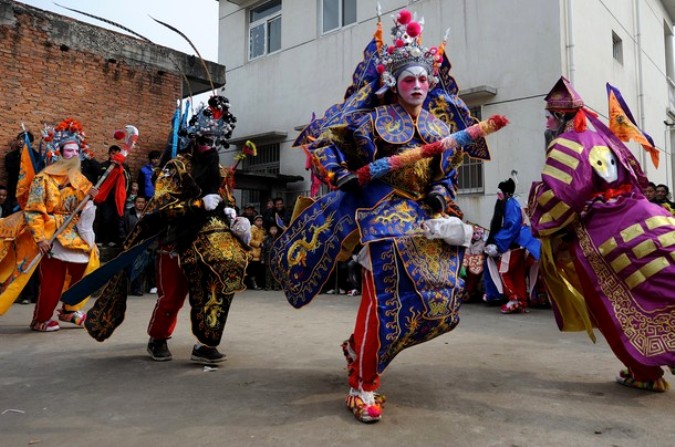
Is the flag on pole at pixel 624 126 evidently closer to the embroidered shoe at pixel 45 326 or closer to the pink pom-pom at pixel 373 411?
the pink pom-pom at pixel 373 411

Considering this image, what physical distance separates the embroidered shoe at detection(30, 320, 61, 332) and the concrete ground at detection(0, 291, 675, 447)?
11.4 inches

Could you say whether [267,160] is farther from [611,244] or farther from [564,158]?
[611,244]

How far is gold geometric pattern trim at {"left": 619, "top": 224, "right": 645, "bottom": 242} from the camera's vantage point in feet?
10.2

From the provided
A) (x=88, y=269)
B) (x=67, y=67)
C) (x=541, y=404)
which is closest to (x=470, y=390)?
(x=541, y=404)

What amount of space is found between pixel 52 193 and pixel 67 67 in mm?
6475

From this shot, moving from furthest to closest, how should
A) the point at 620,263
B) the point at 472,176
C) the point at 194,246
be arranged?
1. the point at 472,176
2. the point at 194,246
3. the point at 620,263

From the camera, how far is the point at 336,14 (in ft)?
41.9

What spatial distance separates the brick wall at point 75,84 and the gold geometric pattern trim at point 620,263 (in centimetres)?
997

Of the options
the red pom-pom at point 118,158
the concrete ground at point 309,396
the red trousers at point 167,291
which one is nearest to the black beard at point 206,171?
the red trousers at point 167,291

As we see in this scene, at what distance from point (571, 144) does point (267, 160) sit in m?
11.1

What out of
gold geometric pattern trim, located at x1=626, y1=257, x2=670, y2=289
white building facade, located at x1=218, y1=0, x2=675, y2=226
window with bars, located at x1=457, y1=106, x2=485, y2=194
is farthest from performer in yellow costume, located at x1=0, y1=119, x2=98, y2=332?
window with bars, located at x1=457, y1=106, x2=485, y2=194

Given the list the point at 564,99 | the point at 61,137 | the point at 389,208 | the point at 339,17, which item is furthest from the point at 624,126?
the point at 339,17

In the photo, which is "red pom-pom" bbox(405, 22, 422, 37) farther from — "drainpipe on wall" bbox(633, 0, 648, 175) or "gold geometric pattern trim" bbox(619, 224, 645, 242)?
"drainpipe on wall" bbox(633, 0, 648, 175)

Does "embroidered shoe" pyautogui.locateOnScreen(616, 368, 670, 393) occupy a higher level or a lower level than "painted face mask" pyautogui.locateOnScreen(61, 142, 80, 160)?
lower
